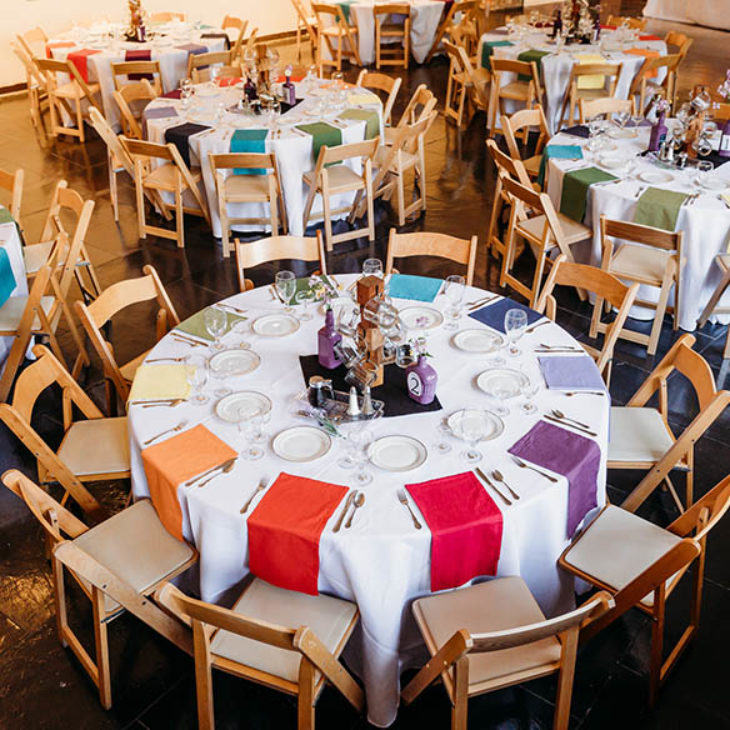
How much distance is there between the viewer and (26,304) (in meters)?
4.07

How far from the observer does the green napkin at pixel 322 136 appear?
574 centimetres

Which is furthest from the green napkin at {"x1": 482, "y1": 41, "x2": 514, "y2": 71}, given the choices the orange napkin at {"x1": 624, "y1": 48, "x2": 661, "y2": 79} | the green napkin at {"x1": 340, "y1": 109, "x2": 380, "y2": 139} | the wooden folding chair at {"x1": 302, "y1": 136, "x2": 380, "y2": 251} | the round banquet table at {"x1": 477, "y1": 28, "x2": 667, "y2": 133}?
the wooden folding chair at {"x1": 302, "y1": 136, "x2": 380, "y2": 251}

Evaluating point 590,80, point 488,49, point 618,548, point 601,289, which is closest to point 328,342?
point 618,548

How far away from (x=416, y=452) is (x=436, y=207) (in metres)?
4.37

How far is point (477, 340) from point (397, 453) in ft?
2.62

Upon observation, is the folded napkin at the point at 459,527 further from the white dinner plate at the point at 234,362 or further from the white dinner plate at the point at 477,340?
the white dinner plate at the point at 234,362

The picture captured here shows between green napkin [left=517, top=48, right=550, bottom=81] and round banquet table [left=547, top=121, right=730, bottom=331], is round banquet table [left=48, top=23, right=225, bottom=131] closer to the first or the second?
green napkin [left=517, top=48, right=550, bottom=81]

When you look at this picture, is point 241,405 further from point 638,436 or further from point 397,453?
point 638,436

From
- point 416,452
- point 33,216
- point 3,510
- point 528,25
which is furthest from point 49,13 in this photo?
point 416,452

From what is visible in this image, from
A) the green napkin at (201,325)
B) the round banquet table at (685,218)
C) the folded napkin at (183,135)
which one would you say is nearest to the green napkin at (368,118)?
the folded napkin at (183,135)

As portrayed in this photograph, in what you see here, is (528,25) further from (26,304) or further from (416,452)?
(416,452)

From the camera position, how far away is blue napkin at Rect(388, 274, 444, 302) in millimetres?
3488

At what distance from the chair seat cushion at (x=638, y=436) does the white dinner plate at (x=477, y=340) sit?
0.62 m

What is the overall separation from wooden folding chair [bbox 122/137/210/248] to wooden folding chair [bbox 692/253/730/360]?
3.73 metres
